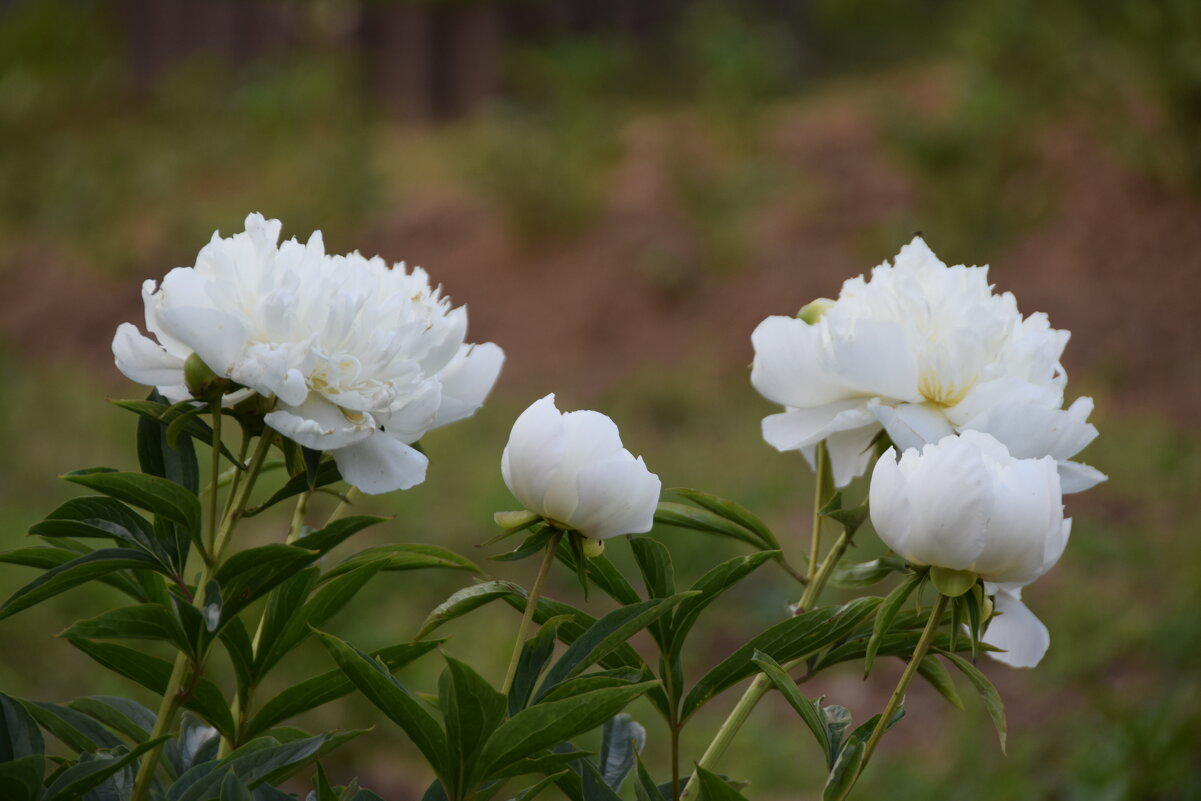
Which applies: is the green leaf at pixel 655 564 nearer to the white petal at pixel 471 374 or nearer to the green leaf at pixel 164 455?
the white petal at pixel 471 374

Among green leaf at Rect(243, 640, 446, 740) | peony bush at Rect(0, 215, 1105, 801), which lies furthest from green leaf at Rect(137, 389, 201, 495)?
green leaf at Rect(243, 640, 446, 740)

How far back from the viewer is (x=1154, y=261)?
4.03 meters

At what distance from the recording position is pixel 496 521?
65 cm

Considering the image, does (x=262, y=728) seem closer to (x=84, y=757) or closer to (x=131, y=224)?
(x=84, y=757)

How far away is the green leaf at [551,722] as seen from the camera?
0.53m

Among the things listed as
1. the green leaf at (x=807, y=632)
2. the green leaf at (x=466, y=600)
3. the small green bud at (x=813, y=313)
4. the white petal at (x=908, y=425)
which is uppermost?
the small green bud at (x=813, y=313)

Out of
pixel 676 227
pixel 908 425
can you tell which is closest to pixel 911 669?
pixel 908 425

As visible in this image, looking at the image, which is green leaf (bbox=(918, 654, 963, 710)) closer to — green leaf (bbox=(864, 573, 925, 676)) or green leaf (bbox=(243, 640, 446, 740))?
green leaf (bbox=(864, 573, 925, 676))

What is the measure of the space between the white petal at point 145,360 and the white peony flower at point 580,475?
18 cm

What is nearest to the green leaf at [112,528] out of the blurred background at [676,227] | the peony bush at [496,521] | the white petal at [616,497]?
the peony bush at [496,521]

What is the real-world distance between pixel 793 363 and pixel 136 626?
37 cm

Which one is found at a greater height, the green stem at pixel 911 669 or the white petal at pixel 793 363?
the white petal at pixel 793 363

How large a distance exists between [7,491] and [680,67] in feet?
13.2

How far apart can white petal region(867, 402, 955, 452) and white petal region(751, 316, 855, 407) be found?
0.04 m
